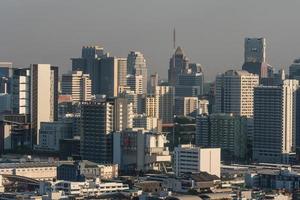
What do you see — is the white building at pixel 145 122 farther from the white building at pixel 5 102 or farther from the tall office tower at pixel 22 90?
the white building at pixel 5 102

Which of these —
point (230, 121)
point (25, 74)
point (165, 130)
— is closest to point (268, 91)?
point (230, 121)

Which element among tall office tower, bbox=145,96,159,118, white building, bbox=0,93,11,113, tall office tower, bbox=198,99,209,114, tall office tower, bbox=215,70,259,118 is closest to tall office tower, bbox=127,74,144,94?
tall office tower, bbox=198,99,209,114

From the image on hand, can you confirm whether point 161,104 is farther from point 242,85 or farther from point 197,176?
point 197,176

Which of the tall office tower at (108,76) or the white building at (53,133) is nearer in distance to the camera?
the white building at (53,133)

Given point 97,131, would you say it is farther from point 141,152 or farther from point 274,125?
point 274,125

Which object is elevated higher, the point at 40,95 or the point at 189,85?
the point at 189,85

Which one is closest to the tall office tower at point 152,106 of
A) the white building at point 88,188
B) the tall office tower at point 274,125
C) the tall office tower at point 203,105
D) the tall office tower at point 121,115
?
the tall office tower at point 203,105

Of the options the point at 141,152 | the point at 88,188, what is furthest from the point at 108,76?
the point at 88,188

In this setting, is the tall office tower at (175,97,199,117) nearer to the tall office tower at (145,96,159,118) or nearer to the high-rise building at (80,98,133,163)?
the tall office tower at (145,96,159,118)
